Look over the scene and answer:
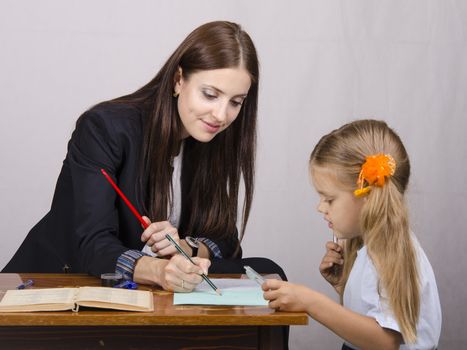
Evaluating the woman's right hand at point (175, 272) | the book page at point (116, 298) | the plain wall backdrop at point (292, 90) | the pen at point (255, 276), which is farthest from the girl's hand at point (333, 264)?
the plain wall backdrop at point (292, 90)

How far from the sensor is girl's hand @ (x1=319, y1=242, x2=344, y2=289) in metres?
2.53

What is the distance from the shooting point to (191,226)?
8.98ft

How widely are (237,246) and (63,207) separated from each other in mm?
527

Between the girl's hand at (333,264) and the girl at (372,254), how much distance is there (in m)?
0.08

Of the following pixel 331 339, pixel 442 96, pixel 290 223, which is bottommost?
pixel 331 339

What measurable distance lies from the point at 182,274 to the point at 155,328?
0.55ft

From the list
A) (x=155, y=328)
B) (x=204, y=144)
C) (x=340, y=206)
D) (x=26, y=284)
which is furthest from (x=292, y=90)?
(x=155, y=328)

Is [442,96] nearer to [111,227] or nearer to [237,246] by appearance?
[237,246]

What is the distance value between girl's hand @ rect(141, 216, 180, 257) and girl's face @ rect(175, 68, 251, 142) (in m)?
0.34

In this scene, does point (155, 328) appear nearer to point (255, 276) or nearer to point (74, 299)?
point (74, 299)

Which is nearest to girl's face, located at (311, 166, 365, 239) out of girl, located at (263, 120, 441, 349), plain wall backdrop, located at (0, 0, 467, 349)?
girl, located at (263, 120, 441, 349)

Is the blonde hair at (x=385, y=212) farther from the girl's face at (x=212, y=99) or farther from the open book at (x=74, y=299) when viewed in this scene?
the open book at (x=74, y=299)

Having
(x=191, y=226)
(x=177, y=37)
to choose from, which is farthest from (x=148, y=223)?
(x=177, y=37)

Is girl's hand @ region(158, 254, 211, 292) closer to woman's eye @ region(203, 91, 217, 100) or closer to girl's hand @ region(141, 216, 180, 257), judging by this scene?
girl's hand @ region(141, 216, 180, 257)
